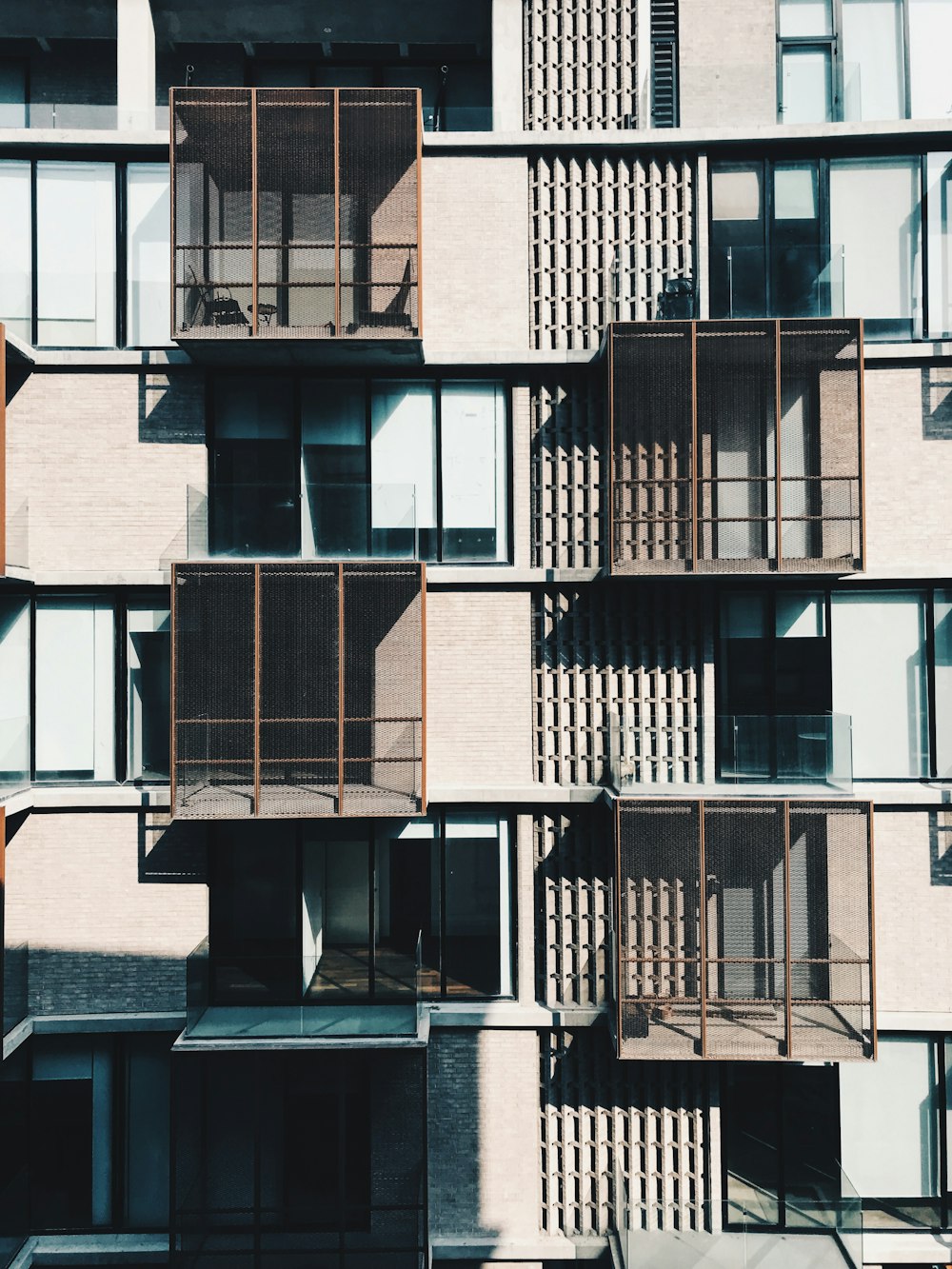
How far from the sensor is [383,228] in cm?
1128

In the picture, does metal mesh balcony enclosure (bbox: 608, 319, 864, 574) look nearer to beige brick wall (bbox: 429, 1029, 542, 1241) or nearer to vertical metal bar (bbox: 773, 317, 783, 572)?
vertical metal bar (bbox: 773, 317, 783, 572)

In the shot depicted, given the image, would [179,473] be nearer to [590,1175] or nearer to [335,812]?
[335,812]

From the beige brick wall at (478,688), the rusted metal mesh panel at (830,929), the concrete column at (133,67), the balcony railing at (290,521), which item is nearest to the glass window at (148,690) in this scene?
the balcony railing at (290,521)

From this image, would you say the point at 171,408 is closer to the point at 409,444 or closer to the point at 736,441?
the point at 409,444

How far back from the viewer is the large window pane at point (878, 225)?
12258 mm

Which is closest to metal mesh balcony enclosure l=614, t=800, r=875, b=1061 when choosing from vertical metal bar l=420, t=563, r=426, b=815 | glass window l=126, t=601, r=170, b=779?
vertical metal bar l=420, t=563, r=426, b=815

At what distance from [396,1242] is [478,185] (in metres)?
14.7

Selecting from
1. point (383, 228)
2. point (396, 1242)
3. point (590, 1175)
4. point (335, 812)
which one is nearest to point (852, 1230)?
point (590, 1175)

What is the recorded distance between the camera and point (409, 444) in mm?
12164

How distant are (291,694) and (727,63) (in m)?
11.3

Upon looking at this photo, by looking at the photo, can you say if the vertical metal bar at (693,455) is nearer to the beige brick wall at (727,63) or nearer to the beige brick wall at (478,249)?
the beige brick wall at (478,249)

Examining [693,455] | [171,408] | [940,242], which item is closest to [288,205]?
[171,408]

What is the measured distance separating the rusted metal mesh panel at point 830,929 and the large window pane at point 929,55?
1044cm

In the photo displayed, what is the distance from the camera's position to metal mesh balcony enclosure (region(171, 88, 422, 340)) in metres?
11.1
